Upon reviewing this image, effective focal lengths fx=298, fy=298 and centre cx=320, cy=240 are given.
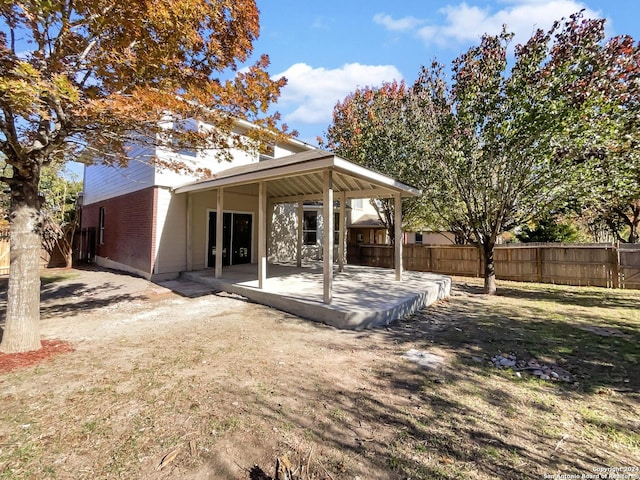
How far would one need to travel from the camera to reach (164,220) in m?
10.8

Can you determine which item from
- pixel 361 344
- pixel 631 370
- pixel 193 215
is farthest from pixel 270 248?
pixel 631 370

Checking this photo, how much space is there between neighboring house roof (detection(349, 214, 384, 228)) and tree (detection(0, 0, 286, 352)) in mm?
18036

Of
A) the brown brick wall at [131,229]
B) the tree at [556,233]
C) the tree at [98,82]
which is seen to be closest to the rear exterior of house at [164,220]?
the brown brick wall at [131,229]

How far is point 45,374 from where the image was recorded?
3.92m

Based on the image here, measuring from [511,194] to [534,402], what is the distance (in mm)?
7456

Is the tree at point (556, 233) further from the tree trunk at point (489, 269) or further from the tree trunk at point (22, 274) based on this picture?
the tree trunk at point (22, 274)

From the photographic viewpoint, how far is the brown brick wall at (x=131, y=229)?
423 inches

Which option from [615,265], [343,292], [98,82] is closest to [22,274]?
[98,82]

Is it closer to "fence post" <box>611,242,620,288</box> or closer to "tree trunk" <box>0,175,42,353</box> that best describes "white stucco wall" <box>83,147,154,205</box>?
"tree trunk" <box>0,175,42,353</box>

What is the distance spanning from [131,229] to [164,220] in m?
2.34

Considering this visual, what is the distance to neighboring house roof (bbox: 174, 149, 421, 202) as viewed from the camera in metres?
6.51

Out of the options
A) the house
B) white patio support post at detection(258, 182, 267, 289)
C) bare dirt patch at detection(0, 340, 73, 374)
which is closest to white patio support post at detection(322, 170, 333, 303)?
the house

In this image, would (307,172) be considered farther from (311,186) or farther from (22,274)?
(22,274)

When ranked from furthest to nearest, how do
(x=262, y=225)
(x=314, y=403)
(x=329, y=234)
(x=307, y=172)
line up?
(x=262, y=225)
(x=307, y=172)
(x=329, y=234)
(x=314, y=403)
